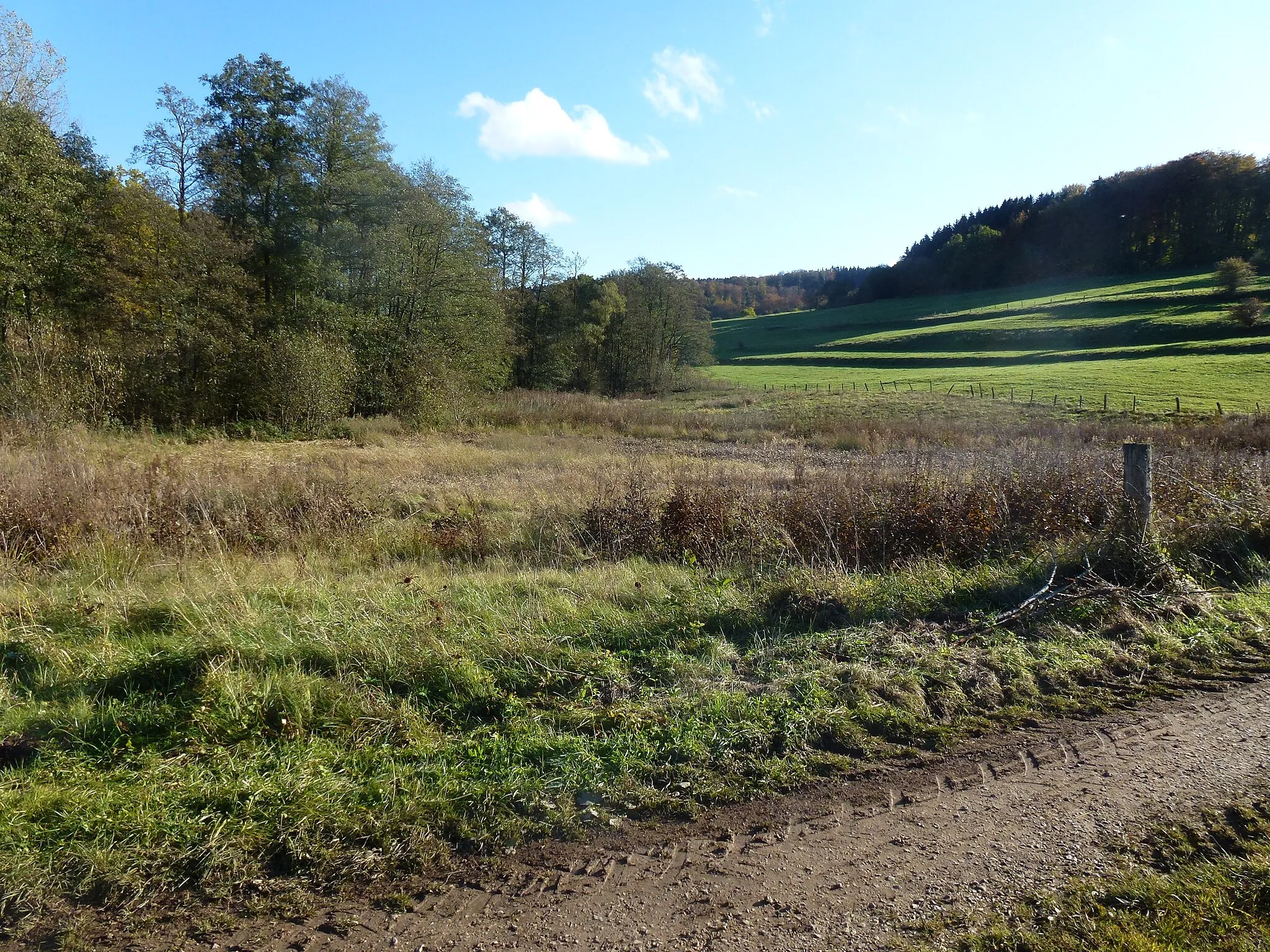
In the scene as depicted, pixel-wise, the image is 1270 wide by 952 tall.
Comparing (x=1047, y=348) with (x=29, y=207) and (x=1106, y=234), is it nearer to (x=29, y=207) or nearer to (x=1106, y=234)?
(x=1106, y=234)

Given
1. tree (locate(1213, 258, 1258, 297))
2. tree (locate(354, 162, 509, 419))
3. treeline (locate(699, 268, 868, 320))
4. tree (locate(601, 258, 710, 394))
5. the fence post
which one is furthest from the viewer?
treeline (locate(699, 268, 868, 320))

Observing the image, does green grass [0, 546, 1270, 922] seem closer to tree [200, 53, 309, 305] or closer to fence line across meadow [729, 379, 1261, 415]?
tree [200, 53, 309, 305]

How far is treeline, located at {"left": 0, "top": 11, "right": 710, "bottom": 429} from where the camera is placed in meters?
21.8

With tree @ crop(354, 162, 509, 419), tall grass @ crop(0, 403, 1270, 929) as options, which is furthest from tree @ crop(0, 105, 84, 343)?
tall grass @ crop(0, 403, 1270, 929)

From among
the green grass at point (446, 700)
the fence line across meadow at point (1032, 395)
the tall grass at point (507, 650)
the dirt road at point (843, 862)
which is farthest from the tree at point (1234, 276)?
the dirt road at point (843, 862)

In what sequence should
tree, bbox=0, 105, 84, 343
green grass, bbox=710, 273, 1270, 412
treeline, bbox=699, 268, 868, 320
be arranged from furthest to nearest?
treeline, bbox=699, 268, 868, 320 → green grass, bbox=710, 273, 1270, 412 → tree, bbox=0, 105, 84, 343

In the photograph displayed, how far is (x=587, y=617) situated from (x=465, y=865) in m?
2.80

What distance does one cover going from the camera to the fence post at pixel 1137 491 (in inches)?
270

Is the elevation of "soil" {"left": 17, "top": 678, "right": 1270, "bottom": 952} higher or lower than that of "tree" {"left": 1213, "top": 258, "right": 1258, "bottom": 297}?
lower

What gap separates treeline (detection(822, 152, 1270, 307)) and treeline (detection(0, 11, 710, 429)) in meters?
94.1

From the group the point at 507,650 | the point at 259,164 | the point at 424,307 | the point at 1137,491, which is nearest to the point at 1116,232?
the point at 424,307

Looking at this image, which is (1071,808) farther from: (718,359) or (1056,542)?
(718,359)

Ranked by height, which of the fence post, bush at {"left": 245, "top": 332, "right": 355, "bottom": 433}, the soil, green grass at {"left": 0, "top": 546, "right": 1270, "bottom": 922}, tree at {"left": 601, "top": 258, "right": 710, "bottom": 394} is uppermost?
tree at {"left": 601, "top": 258, "right": 710, "bottom": 394}

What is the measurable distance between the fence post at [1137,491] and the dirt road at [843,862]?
303 centimetres
